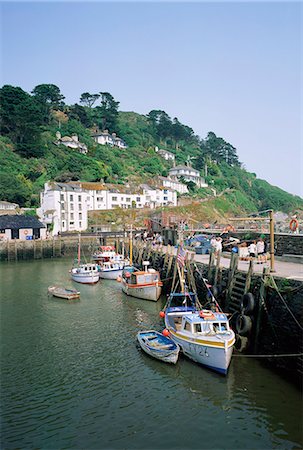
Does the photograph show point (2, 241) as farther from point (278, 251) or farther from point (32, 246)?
point (278, 251)

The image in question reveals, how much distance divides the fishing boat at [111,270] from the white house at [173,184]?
68384 mm

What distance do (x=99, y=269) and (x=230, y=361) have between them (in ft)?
85.1

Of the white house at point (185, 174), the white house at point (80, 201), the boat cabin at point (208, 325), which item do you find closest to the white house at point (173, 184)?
the white house at point (185, 174)

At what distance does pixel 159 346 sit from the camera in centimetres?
1880

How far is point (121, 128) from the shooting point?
160750 millimetres

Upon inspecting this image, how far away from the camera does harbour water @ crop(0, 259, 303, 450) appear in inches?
493

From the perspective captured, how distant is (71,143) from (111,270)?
8404 cm

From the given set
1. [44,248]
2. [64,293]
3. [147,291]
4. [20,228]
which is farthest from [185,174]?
[64,293]

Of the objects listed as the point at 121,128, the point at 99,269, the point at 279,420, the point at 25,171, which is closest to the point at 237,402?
the point at 279,420

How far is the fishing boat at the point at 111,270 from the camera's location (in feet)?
134

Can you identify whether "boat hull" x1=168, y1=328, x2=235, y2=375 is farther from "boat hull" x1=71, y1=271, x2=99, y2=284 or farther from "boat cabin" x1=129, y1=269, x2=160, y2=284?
"boat hull" x1=71, y1=271, x2=99, y2=284

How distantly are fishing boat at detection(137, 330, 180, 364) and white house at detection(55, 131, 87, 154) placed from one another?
102 metres

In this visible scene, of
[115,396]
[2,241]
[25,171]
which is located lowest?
[115,396]

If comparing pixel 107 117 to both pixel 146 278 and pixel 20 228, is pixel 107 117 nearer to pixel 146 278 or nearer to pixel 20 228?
pixel 20 228
